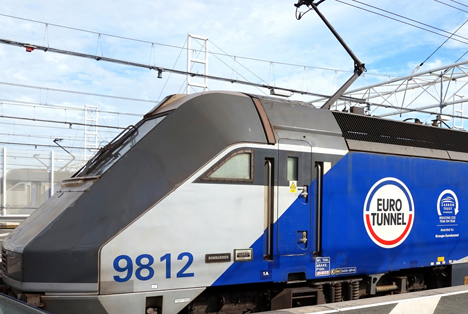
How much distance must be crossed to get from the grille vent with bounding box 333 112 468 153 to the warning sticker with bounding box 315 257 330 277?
5.85ft

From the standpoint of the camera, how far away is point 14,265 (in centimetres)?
484

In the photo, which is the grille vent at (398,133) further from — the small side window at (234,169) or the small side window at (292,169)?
the small side window at (234,169)

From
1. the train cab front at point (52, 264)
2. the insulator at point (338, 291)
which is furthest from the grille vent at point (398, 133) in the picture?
the train cab front at point (52, 264)

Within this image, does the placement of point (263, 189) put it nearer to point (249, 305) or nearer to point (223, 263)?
point (223, 263)

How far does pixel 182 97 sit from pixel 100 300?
2.71 meters

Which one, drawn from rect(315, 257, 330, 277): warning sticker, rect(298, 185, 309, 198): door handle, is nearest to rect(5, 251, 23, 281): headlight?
rect(298, 185, 309, 198): door handle

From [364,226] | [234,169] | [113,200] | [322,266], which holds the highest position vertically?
[234,169]

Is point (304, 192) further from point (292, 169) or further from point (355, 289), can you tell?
point (355, 289)

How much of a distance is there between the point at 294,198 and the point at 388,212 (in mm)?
1854

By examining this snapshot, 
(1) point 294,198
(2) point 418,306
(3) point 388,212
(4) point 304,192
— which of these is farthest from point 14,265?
(3) point 388,212

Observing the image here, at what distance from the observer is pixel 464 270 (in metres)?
8.08

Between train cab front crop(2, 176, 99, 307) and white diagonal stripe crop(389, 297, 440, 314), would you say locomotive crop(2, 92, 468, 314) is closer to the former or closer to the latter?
train cab front crop(2, 176, 99, 307)

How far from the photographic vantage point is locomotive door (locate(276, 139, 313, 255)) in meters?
5.65

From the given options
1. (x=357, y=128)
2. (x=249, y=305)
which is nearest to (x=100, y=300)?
(x=249, y=305)
